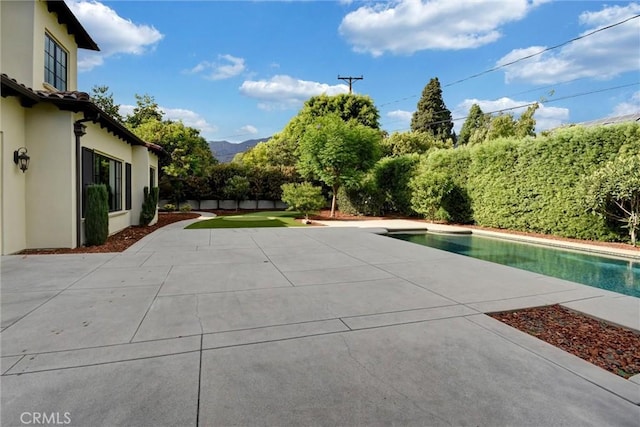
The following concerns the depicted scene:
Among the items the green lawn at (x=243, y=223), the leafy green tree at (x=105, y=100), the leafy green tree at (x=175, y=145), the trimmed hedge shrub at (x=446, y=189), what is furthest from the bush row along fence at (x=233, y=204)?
the trimmed hedge shrub at (x=446, y=189)

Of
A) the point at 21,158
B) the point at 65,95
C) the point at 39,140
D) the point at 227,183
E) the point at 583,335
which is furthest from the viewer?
the point at 227,183

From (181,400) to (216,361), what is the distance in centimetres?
53

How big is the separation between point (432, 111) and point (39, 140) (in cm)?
3428

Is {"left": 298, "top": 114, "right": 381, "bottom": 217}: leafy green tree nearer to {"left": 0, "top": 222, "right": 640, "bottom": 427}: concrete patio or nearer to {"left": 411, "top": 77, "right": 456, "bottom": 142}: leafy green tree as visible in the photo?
{"left": 0, "top": 222, "right": 640, "bottom": 427}: concrete patio

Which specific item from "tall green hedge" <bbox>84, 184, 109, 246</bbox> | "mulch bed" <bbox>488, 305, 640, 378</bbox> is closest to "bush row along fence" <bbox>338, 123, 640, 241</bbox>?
"mulch bed" <bbox>488, 305, 640, 378</bbox>

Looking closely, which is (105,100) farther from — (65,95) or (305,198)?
(65,95)

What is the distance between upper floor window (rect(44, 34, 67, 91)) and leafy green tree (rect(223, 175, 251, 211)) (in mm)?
11890

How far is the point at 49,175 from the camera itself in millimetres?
7297

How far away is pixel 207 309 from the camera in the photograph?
12.8 feet

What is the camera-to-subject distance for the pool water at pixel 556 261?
6495 millimetres

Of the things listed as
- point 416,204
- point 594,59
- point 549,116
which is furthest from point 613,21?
point 549,116

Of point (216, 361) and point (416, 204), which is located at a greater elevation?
point (416, 204)

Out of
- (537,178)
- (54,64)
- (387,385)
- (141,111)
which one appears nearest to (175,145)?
(141,111)

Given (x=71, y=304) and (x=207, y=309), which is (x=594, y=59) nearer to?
(x=207, y=309)
